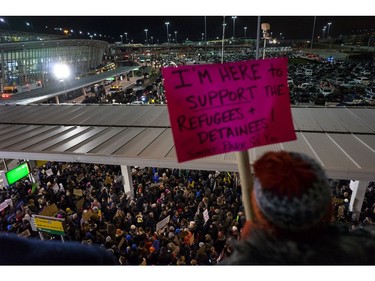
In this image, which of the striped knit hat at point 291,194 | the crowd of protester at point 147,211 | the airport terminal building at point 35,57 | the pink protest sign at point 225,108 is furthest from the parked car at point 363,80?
the airport terminal building at point 35,57

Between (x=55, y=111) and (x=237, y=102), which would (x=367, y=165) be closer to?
(x=237, y=102)

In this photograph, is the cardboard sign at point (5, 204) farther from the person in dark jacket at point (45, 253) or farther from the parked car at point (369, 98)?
the parked car at point (369, 98)

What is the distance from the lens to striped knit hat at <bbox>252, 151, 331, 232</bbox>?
1.25 metres

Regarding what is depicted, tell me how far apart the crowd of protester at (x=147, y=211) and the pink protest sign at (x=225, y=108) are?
379 centimetres

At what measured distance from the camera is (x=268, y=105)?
1.99 m

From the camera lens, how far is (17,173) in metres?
10.4

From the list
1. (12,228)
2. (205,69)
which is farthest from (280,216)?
(12,228)

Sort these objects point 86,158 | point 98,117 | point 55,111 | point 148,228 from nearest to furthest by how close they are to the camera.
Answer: point 148,228 < point 86,158 < point 98,117 < point 55,111

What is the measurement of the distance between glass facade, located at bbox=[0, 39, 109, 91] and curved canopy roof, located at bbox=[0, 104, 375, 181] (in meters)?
33.8

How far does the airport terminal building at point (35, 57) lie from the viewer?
147ft

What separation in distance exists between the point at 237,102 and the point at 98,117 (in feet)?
37.8

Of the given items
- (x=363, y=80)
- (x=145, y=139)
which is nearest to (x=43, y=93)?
(x=145, y=139)

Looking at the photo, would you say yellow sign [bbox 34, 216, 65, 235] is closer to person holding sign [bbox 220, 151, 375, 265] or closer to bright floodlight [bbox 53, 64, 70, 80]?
person holding sign [bbox 220, 151, 375, 265]

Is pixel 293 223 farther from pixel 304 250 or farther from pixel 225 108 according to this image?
pixel 225 108
